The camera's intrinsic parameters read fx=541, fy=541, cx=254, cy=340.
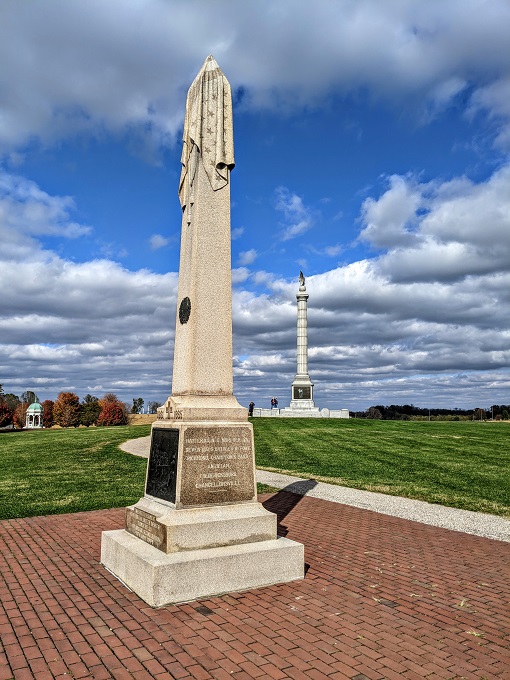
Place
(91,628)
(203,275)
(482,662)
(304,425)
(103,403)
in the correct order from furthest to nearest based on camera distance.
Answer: (103,403), (304,425), (203,275), (91,628), (482,662)

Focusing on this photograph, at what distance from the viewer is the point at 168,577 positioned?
559cm

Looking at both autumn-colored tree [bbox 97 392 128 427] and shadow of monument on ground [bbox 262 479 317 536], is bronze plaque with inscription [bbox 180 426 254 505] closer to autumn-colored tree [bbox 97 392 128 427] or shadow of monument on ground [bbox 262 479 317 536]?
shadow of monument on ground [bbox 262 479 317 536]

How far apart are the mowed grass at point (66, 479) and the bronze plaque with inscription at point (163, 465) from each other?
14.6 ft

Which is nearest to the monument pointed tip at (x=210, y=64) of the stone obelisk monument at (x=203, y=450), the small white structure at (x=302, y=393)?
the stone obelisk monument at (x=203, y=450)

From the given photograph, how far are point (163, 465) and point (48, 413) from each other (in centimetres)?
7919

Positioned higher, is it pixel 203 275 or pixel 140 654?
pixel 203 275

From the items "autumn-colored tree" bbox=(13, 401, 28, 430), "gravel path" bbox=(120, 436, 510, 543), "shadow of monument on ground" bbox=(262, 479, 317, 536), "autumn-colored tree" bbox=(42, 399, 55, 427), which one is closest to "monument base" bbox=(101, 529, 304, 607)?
"shadow of monument on ground" bbox=(262, 479, 317, 536)

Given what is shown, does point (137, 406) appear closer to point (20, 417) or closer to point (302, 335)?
point (20, 417)

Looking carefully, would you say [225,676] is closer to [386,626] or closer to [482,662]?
[386,626]

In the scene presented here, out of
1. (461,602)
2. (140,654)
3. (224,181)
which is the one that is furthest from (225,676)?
(224,181)

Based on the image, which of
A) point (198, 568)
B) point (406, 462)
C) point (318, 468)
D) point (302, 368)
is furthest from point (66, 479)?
point (302, 368)

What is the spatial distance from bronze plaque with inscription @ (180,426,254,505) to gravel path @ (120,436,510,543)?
189 inches

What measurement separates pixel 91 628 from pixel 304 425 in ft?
103

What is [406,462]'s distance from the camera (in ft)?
61.3
